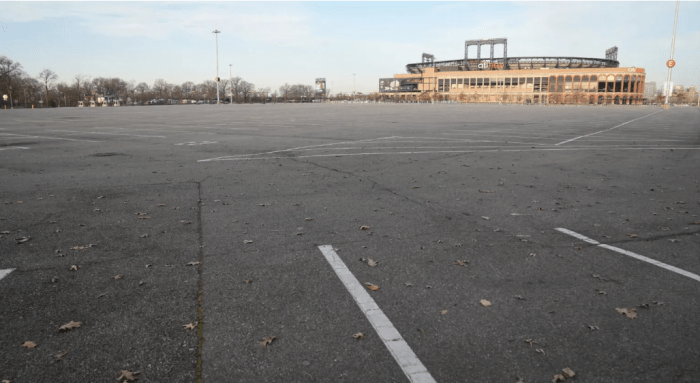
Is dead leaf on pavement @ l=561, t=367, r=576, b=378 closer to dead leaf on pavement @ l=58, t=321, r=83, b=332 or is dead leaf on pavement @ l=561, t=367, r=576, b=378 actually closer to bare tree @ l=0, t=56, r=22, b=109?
dead leaf on pavement @ l=58, t=321, r=83, b=332

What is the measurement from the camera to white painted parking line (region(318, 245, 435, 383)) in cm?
298

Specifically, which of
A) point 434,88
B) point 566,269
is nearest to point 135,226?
point 566,269

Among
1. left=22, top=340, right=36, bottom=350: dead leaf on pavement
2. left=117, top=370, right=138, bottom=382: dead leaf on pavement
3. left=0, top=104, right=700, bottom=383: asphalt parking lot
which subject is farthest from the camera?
left=22, top=340, right=36, bottom=350: dead leaf on pavement

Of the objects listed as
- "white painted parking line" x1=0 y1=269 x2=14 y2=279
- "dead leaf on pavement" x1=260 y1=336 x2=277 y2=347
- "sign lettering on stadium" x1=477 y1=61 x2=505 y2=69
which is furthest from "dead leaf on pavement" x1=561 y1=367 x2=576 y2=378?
"sign lettering on stadium" x1=477 y1=61 x2=505 y2=69

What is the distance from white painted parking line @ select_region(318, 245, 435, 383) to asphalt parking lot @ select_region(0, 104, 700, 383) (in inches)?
0.6

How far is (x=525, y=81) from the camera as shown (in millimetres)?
162000

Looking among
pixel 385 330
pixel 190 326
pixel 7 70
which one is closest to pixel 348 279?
pixel 385 330

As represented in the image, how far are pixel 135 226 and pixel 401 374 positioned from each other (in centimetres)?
442

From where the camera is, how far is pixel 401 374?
2.96m

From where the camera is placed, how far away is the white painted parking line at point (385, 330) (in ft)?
9.79

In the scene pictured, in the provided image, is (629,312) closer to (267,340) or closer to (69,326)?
(267,340)

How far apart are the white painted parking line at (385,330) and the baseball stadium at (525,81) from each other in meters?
150

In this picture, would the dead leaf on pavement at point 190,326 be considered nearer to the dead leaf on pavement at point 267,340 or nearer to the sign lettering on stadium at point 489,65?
the dead leaf on pavement at point 267,340

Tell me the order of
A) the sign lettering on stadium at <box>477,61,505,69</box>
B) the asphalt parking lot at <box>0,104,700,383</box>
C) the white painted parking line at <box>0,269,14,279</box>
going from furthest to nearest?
the sign lettering on stadium at <box>477,61,505,69</box> → the white painted parking line at <box>0,269,14,279</box> → the asphalt parking lot at <box>0,104,700,383</box>
